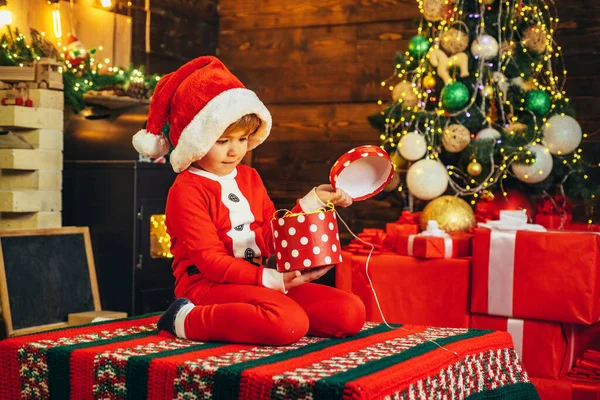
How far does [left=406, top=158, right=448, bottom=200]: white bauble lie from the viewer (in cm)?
356

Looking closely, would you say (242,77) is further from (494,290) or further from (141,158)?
(494,290)

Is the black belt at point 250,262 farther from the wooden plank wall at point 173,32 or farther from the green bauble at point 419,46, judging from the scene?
the wooden plank wall at point 173,32

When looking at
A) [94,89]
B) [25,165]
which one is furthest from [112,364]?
[94,89]

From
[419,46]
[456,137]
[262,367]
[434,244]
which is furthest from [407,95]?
[262,367]

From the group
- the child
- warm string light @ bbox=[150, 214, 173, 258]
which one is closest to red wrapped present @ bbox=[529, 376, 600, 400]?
the child

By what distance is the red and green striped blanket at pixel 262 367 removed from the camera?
61.0 inches

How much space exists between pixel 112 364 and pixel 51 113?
205 cm

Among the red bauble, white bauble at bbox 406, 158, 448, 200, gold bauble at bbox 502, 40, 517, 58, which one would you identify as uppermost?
gold bauble at bbox 502, 40, 517, 58

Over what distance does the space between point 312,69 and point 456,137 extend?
187 centimetres

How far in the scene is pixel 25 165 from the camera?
3.44 meters

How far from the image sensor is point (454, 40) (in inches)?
146

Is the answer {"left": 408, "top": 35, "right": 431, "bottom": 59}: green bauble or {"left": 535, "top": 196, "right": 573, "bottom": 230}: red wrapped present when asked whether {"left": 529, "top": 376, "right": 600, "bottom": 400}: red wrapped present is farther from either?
{"left": 408, "top": 35, "right": 431, "bottom": 59}: green bauble

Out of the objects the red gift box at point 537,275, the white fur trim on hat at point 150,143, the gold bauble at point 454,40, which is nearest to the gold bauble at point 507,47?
the gold bauble at point 454,40

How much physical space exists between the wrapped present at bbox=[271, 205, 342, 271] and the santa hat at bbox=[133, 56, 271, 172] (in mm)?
322
